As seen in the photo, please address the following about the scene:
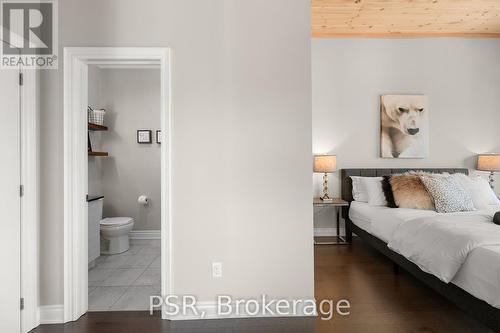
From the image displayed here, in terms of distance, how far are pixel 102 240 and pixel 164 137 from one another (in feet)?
7.74

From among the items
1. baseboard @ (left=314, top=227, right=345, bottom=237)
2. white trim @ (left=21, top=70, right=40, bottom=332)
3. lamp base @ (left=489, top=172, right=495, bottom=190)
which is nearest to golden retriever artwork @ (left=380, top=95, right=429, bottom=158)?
lamp base @ (left=489, top=172, right=495, bottom=190)

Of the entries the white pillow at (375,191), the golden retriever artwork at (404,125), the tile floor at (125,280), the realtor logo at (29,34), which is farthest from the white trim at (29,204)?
the golden retriever artwork at (404,125)

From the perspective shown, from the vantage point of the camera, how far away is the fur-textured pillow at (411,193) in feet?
10.8

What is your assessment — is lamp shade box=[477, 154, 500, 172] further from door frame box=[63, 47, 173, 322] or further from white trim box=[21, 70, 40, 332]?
white trim box=[21, 70, 40, 332]

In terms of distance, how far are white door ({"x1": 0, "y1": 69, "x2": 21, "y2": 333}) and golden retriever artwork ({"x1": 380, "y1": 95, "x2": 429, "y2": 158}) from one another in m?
4.50

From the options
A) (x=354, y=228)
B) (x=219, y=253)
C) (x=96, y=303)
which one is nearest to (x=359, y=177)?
(x=354, y=228)

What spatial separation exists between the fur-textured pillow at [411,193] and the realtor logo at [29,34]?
3.93m

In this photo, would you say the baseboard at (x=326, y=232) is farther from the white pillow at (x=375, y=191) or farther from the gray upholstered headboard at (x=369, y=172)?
the white pillow at (x=375, y=191)

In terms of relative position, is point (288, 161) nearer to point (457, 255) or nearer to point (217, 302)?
point (217, 302)

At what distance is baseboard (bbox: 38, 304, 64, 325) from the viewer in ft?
6.96

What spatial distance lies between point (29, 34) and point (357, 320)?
3461 mm

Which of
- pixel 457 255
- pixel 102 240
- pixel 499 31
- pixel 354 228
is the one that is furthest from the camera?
pixel 499 31

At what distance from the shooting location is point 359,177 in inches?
162

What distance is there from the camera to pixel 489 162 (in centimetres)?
410
